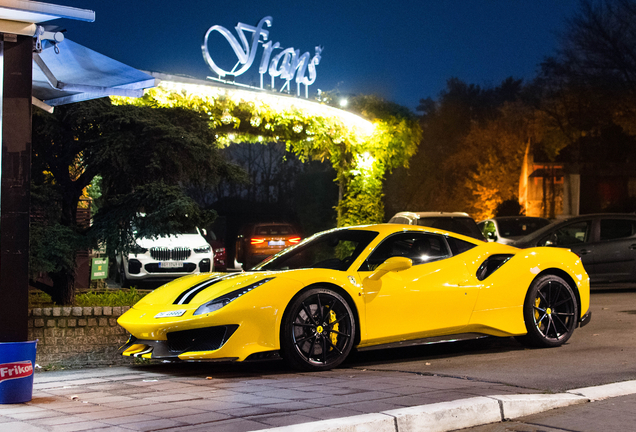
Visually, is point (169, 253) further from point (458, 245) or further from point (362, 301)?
point (362, 301)

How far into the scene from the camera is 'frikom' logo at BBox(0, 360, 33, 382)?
5.15m

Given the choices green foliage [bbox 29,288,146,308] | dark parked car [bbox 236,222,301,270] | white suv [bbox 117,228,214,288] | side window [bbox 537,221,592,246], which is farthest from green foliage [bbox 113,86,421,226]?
green foliage [bbox 29,288,146,308]

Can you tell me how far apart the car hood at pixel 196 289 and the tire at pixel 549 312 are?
9.96 ft

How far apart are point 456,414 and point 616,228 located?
11.4m

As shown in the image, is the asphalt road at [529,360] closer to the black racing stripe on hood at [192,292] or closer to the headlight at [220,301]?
the headlight at [220,301]

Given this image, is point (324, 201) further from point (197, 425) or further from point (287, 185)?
point (197, 425)

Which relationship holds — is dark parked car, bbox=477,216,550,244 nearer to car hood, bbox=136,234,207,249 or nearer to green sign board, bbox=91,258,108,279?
car hood, bbox=136,234,207,249

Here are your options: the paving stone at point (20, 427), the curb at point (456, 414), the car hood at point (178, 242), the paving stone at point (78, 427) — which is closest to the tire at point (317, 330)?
the curb at point (456, 414)

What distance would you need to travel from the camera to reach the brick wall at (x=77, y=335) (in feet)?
26.7

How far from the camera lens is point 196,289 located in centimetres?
692

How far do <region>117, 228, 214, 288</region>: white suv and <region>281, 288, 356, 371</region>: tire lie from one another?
30.7 ft

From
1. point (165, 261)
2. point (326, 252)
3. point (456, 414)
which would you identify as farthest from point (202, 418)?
point (165, 261)

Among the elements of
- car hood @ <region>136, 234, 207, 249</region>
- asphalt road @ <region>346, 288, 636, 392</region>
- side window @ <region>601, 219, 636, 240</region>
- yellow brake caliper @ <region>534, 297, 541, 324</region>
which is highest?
side window @ <region>601, 219, 636, 240</region>

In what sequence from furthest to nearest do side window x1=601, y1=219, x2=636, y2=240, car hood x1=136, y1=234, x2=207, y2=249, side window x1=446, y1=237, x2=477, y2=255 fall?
1. car hood x1=136, y1=234, x2=207, y2=249
2. side window x1=601, y1=219, x2=636, y2=240
3. side window x1=446, y1=237, x2=477, y2=255
